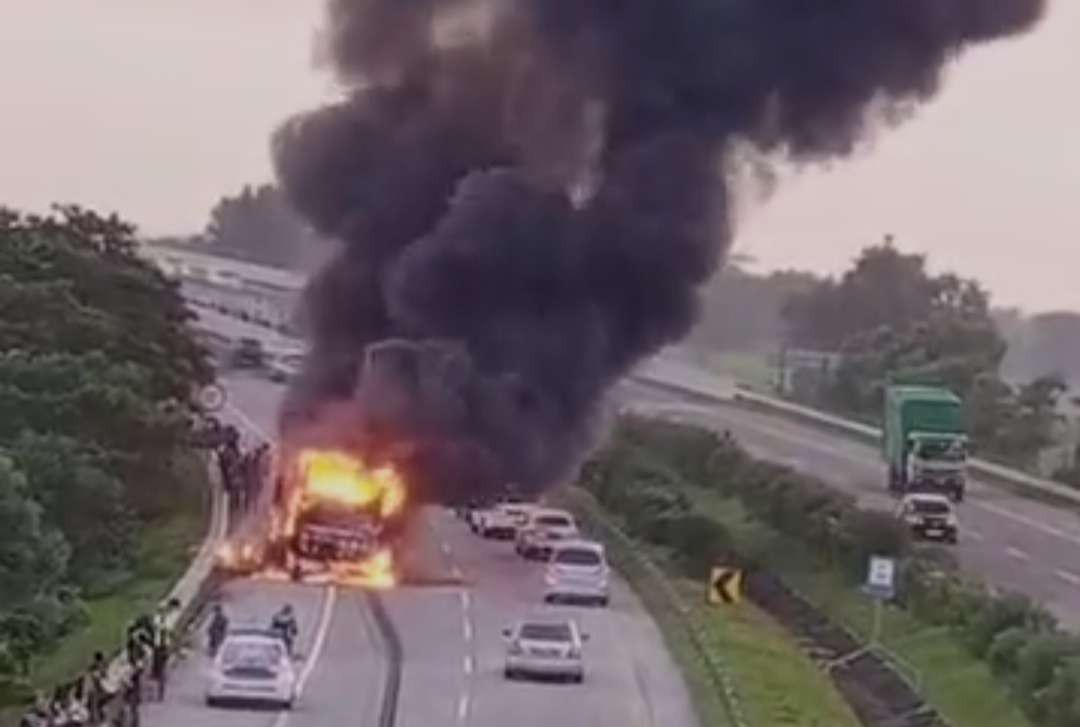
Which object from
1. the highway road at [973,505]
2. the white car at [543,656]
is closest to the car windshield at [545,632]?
the white car at [543,656]

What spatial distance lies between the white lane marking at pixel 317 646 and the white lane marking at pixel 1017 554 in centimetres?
2199

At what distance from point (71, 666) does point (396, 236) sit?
1217 centimetres

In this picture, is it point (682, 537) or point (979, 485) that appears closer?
point (682, 537)

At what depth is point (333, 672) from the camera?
5606cm

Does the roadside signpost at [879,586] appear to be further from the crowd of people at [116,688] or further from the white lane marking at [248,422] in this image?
the white lane marking at [248,422]

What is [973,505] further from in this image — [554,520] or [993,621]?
[993,621]

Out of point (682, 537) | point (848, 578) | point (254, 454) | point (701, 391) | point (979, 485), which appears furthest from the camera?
point (701, 391)

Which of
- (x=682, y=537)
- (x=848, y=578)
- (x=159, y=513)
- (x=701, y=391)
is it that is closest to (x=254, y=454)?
(x=159, y=513)

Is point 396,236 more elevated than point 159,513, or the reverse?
point 396,236

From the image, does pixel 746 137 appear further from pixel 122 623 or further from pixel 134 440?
pixel 134 440

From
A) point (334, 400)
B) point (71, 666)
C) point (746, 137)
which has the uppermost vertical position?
point (746, 137)

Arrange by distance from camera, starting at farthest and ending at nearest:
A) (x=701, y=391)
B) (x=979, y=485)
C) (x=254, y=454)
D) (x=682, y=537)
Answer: (x=701, y=391) < (x=979, y=485) < (x=254, y=454) < (x=682, y=537)

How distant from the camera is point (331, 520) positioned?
62219mm

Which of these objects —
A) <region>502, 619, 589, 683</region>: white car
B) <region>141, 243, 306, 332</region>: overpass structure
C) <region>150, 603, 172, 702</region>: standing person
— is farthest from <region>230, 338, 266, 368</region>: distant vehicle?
<region>150, 603, 172, 702</region>: standing person
